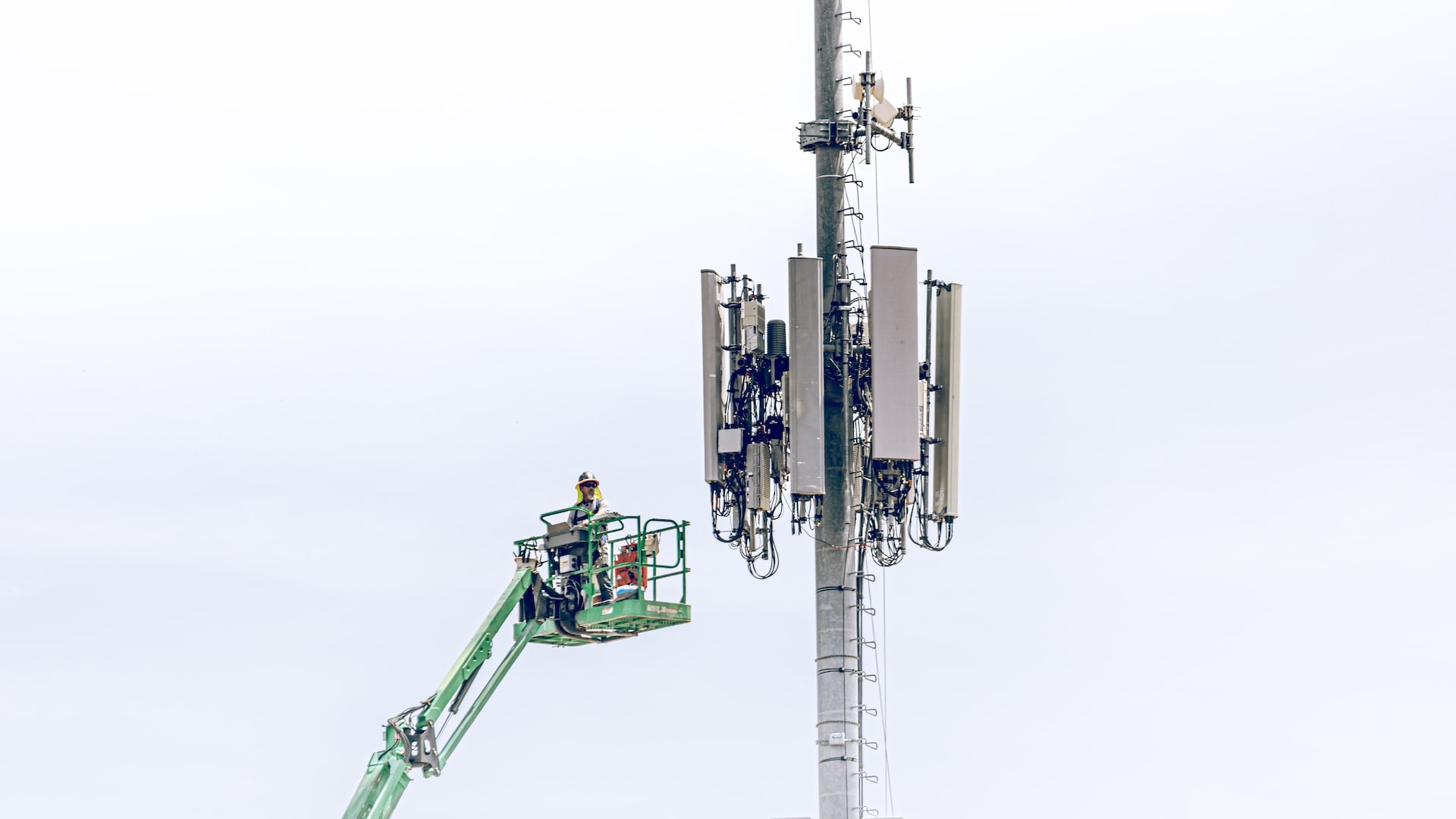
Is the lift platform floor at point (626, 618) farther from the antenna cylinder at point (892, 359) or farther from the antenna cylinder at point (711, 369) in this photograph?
the antenna cylinder at point (892, 359)

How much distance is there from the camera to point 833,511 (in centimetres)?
6706

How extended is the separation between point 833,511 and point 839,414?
221 cm

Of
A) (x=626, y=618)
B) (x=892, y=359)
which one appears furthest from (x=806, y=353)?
(x=626, y=618)

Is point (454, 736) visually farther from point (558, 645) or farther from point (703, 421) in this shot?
point (703, 421)

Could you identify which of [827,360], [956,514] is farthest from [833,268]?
[956,514]

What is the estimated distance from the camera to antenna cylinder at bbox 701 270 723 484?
66.8 meters

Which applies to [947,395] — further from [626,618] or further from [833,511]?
[626,618]

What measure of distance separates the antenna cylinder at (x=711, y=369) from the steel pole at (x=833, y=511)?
2432 mm

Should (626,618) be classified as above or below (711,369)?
below

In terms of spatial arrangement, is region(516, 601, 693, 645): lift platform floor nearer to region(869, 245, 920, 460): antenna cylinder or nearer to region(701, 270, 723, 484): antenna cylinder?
region(701, 270, 723, 484): antenna cylinder

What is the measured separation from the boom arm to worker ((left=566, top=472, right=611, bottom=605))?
1652 mm

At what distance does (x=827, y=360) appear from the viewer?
6731cm

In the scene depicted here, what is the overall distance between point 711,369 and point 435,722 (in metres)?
10.1

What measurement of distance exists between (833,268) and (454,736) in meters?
13.6
